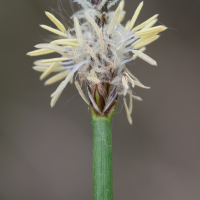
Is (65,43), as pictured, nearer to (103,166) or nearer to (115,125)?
(103,166)

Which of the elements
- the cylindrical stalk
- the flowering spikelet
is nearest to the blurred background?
the flowering spikelet

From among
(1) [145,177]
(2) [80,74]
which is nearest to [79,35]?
(2) [80,74]

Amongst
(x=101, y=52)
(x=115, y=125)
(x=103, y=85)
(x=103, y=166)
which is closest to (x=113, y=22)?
(x=101, y=52)

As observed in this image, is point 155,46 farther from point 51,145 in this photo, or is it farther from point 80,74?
point 80,74

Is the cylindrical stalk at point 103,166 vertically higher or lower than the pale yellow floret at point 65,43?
lower

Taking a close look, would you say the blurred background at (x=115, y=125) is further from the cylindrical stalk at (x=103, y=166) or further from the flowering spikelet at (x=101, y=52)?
the cylindrical stalk at (x=103, y=166)

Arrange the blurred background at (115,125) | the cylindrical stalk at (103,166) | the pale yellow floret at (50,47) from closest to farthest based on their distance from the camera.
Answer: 1. the cylindrical stalk at (103,166)
2. the pale yellow floret at (50,47)
3. the blurred background at (115,125)

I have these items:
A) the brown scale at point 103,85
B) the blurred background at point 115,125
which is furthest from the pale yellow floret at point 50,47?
the blurred background at point 115,125

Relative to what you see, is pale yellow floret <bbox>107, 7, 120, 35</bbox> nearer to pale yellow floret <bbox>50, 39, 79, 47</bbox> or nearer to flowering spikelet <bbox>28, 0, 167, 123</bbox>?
flowering spikelet <bbox>28, 0, 167, 123</bbox>
